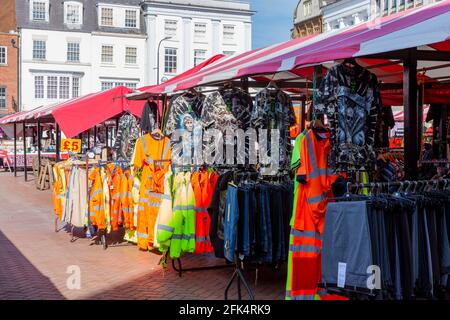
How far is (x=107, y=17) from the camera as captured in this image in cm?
4534

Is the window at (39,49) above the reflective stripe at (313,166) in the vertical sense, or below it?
above

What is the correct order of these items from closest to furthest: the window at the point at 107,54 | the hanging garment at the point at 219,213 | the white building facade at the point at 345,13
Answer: the hanging garment at the point at 219,213
the white building facade at the point at 345,13
the window at the point at 107,54

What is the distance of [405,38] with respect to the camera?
4.12 m

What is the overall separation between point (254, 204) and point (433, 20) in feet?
8.18

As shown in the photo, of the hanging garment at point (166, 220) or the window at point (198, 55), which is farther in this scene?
the window at point (198, 55)

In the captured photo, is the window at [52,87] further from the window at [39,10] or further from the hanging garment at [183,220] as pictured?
the hanging garment at [183,220]

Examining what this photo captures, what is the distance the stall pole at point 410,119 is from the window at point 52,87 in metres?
40.9

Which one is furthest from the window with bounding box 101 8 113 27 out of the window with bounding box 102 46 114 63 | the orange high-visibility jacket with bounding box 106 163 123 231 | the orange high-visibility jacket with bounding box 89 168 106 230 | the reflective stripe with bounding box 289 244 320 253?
the reflective stripe with bounding box 289 244 320 253

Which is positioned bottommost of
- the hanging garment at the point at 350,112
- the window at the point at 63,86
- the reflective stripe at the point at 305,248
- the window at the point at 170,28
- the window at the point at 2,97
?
the reflective stripe at the point at 305,248

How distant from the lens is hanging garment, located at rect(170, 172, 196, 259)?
6812 millimetres

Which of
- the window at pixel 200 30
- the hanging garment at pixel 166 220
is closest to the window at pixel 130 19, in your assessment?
the window at pixel 200 30

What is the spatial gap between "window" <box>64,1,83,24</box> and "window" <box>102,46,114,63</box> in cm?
306

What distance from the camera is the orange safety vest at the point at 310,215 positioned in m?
4.86
